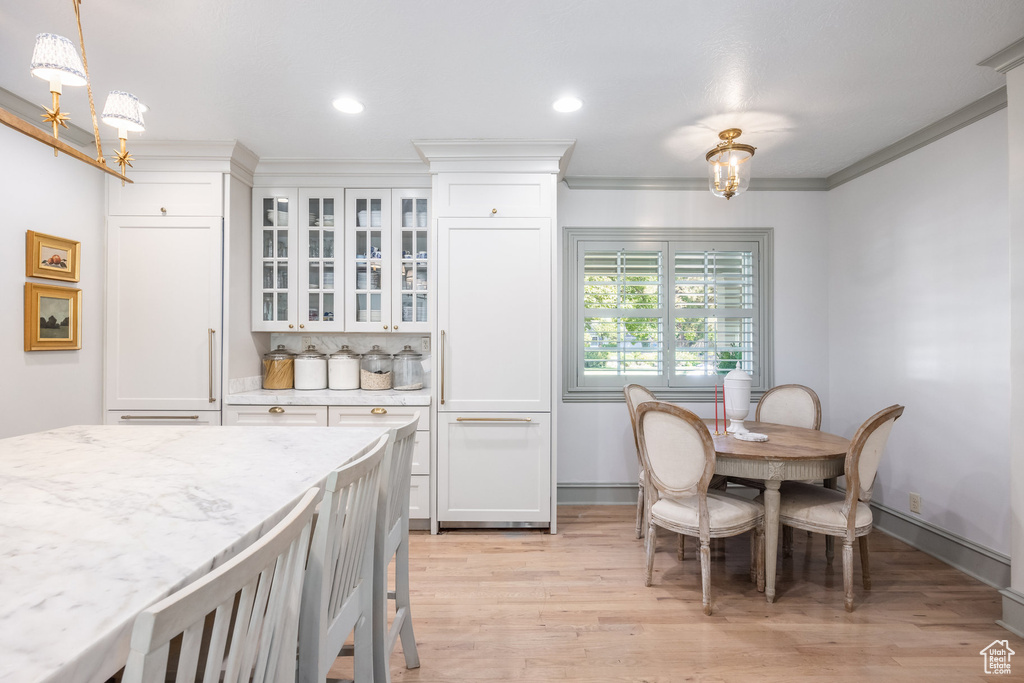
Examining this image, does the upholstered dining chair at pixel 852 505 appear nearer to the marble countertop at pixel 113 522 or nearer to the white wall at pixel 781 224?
the white wall at pixel 781 224

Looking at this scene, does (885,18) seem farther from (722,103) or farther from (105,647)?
(105,647)

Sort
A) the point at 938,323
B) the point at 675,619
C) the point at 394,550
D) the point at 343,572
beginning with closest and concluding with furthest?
the point at 343,572 < the point at 394,550 < the point at 675,619 < the point at 938,323

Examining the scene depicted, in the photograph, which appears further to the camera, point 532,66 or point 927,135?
point 927,135

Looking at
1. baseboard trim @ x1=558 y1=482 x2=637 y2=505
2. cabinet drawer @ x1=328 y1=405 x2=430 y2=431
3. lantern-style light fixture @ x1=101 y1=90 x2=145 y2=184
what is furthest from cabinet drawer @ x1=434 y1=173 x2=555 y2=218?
baseboard trim @ x1=558 y1=482 x2=637 y2=505

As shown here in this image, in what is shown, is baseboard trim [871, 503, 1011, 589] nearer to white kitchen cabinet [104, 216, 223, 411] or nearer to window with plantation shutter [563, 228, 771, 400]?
window with plantation shutter [563, 228, 771, 400]

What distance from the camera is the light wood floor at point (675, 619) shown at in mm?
1874

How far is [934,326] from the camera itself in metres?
2.93

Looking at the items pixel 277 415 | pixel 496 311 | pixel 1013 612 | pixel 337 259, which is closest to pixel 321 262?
pixel 337 259

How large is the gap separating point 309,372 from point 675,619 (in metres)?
2.79

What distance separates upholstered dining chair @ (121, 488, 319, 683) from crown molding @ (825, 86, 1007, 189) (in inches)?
146

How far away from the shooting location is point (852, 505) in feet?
7.41

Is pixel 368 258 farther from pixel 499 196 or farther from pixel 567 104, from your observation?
pixel 567 104

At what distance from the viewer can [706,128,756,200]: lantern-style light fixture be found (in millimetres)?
2836

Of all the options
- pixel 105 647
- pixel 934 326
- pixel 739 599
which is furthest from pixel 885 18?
pixel 105 647
